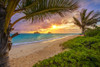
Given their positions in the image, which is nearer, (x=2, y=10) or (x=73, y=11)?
(x=2, y=10)

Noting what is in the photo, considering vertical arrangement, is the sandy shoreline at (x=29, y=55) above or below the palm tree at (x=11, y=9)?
below

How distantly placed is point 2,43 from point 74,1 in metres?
1.74

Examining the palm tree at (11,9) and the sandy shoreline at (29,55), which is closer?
the palm tree at (11,9)

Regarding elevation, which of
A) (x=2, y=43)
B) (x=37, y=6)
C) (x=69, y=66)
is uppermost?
(x=37, y=6)

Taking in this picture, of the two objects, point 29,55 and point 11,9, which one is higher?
point 11,9

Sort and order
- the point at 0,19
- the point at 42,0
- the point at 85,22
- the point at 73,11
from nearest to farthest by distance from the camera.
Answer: the point at 0,19
the point at 42,0
the point at 73,11
the point at 85,22

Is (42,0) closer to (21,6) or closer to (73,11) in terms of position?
(21,6)

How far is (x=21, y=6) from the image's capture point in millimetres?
1482

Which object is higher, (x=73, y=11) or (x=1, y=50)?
(x=73, y=11)

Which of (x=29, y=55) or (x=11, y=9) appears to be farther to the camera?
(x=29, y=55)

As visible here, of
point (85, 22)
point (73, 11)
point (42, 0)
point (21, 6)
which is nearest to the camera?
point (42, 0)

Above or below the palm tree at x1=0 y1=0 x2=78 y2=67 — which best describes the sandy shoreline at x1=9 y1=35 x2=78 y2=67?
below

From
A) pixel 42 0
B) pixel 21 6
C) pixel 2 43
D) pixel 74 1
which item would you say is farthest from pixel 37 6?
pixel 2 43

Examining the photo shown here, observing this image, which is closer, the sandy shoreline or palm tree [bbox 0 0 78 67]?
palm tree [bbox 0 0 78 67]
